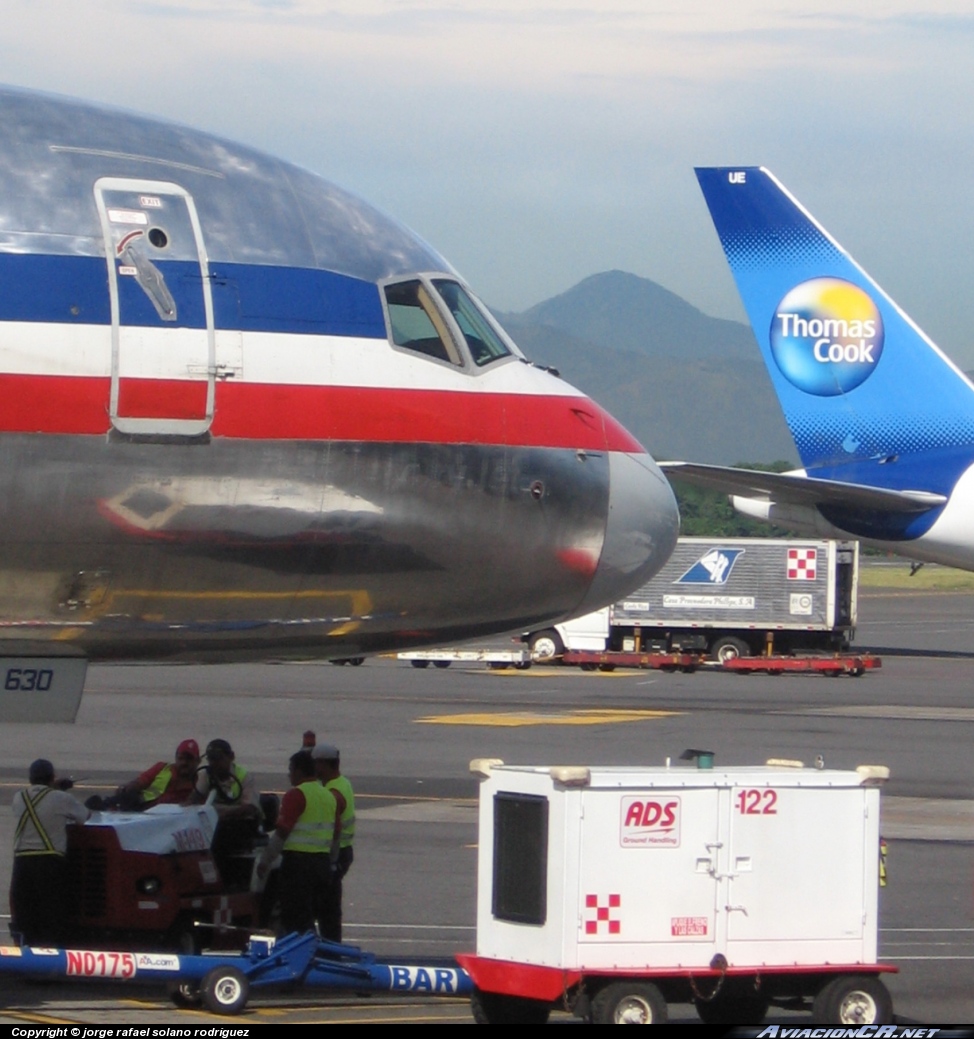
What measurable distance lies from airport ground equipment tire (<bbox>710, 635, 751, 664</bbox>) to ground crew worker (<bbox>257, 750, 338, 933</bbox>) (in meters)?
35.5

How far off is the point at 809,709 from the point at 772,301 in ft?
34.0

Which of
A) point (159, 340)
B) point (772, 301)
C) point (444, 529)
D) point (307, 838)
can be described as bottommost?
point (307, 838)

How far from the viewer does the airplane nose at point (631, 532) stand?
35.7ft

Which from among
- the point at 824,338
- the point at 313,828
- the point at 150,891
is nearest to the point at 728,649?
the point at 824,338

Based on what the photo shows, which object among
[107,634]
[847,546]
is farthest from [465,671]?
[107,634]

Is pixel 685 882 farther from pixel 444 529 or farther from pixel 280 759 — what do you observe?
pixel 280 759

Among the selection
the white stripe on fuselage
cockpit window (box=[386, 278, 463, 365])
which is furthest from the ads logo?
cockpit window (box=[386, 278, 463, 365])

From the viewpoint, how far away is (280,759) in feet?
85.8

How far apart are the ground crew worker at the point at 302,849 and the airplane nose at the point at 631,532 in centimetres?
290

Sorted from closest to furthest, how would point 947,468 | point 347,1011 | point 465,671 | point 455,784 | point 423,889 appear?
point 347,1011
point 423,889
point 455,784
point 947,468
point 465,671

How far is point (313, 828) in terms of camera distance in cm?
1280

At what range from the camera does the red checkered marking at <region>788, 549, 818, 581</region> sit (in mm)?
47406

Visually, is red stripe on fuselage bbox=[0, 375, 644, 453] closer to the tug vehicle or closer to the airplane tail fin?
the tug vehicle

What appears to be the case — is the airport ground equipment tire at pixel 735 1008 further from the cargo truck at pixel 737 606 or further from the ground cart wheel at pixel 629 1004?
the cargo truck at pixel 737 606
